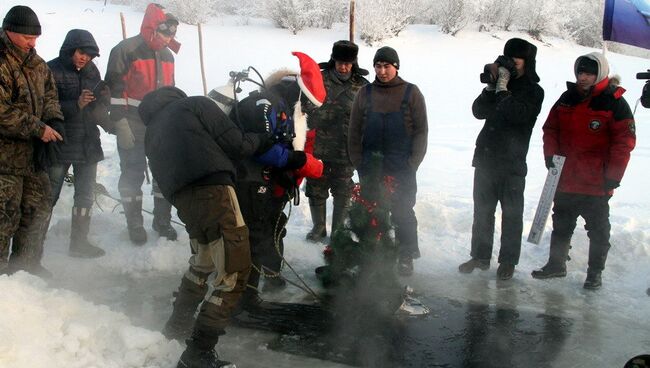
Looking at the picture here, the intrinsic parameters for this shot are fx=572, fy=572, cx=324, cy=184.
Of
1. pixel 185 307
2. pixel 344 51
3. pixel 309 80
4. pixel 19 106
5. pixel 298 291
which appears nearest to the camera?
pixel 185 307

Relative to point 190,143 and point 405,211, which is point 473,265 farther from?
point 190,143

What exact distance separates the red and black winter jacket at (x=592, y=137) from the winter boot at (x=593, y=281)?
0.76m

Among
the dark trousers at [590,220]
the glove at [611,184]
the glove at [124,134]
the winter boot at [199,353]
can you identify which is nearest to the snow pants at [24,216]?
the glove at [124,134]

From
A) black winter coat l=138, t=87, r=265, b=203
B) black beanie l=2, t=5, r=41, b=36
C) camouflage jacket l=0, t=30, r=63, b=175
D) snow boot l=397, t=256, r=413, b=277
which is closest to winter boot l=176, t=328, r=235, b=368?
black winter coat l=138, t=87, r=265, b=203

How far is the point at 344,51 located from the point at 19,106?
319cm

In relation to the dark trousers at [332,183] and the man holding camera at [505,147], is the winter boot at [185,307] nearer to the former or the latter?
the dark trousers at [332,183]

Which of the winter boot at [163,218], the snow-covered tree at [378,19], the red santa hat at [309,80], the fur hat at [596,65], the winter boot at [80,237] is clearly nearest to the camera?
the red santa hat at [309,80]

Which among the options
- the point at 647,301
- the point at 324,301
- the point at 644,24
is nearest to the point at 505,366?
the point at 324,301

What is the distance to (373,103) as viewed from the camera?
5668 millimetres

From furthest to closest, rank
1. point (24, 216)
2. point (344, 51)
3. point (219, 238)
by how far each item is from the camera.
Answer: point (344, 51), point (24, 216), point (219, 238)

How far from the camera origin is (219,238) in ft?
11.9

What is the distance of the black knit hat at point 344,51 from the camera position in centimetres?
612

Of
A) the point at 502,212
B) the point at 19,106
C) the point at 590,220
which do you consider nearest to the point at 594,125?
the point at 590,220

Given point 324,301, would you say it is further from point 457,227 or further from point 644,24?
point 644,24
